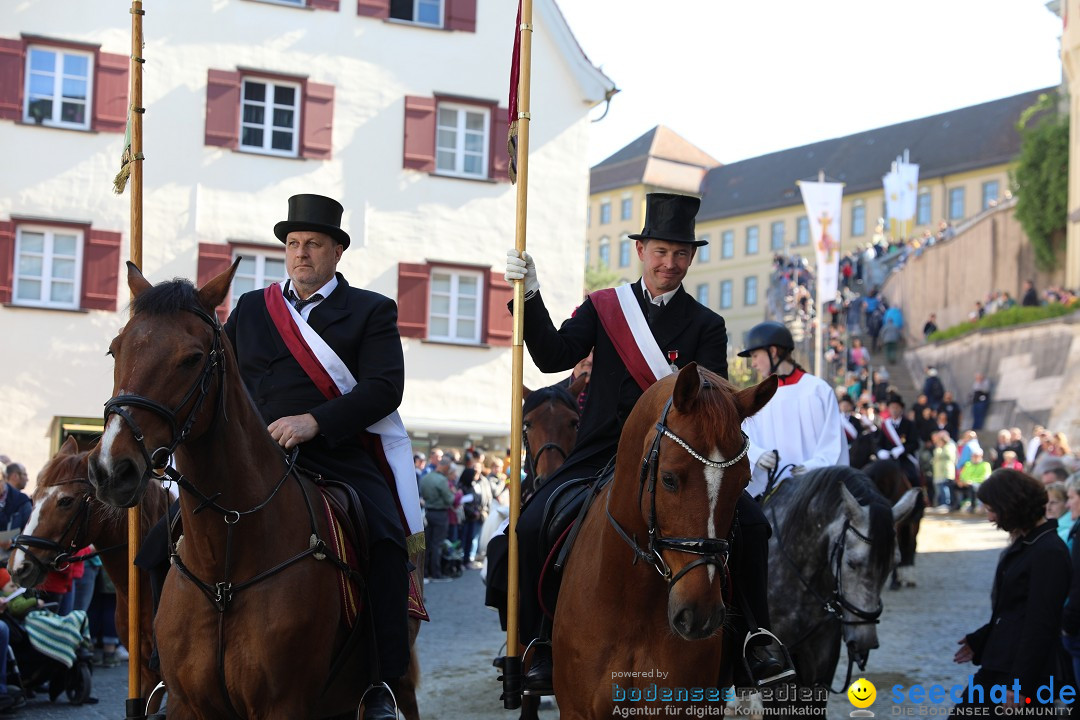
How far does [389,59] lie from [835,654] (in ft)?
69.2

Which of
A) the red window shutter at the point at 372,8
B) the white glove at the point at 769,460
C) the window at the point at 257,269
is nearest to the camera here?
the white glove at the point at 769,460

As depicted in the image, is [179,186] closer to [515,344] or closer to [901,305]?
[515,344]

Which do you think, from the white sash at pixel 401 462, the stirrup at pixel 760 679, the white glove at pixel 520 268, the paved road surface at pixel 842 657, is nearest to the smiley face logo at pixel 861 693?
the paved road surface at pixel 842 657

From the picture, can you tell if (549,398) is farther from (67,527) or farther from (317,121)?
(317,121)

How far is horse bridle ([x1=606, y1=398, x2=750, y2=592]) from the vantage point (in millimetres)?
4566

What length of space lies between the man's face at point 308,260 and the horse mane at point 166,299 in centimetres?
122

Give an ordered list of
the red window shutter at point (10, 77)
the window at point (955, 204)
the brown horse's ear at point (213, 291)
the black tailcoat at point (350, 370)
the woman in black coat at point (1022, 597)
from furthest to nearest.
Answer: the window at point (955, 204), the red window shutter at point (10, 77), the woman in black coat at point (1022, 597), the black tailcoat at point (350, 370), the brown horse's ear at point (213, 291)

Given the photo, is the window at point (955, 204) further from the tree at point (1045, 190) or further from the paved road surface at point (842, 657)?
the paved road surface at point (842, 657)

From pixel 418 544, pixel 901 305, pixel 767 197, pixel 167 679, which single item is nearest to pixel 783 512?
pixel 418 544

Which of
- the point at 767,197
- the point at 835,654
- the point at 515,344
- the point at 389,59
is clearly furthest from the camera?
the point at 767,197

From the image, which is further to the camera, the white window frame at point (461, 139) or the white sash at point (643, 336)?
the white window frame at point (461, 139)

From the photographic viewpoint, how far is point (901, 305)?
184 ft

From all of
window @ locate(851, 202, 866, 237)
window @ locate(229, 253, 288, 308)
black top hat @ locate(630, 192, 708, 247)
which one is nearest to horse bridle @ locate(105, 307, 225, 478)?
black top hat @ locate(630, 192, 708, 247)

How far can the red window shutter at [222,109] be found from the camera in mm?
25781
